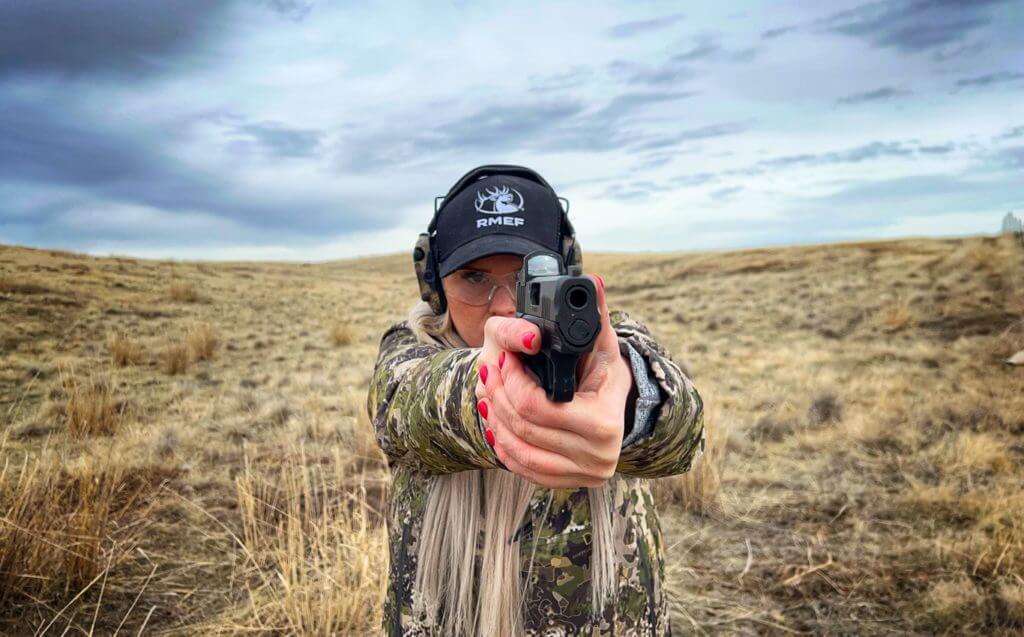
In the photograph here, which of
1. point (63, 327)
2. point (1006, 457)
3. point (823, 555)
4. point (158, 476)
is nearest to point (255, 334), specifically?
point (63, 327)

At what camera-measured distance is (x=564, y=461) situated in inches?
42.3

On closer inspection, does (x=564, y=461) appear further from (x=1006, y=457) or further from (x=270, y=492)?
(x=1006, y=457)

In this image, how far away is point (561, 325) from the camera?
955mm

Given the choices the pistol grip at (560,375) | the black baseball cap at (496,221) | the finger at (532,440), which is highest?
the black baseball cap at (496,221)

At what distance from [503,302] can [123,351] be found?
872 centimetres

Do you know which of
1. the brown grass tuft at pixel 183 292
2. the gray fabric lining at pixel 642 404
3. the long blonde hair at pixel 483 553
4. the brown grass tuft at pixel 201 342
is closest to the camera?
the gray fabric lining at pixel 642 404

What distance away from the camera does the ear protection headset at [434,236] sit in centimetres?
205

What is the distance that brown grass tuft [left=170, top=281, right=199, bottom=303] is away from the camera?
13406mm

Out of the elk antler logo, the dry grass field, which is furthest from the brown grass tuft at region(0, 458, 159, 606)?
the elk antler logo

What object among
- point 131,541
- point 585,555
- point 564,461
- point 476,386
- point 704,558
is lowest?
point 704,558

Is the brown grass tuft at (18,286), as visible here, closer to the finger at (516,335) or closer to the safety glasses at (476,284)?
the safety glasses at (476,284)

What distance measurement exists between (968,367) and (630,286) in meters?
16.7

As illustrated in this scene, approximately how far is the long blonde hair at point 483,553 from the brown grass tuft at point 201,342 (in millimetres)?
9236

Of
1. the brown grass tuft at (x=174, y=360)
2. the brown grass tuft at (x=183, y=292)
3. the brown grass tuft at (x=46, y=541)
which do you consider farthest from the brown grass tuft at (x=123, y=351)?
the brown grass tuft at (x=46, y=541)
